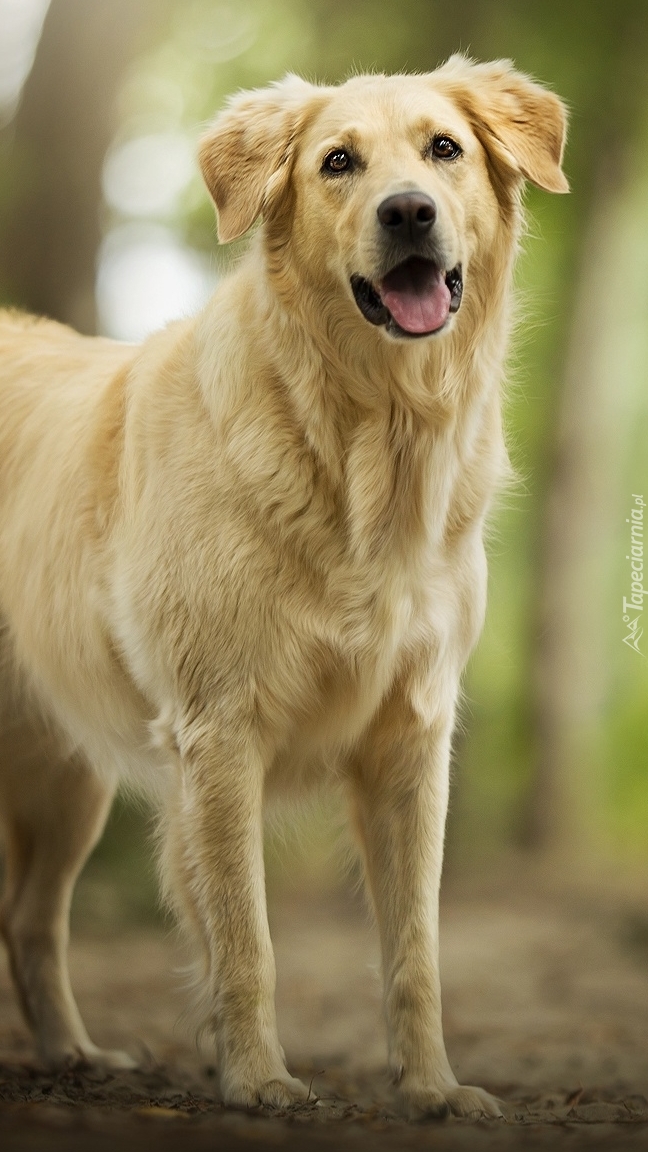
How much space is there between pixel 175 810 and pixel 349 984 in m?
1.92

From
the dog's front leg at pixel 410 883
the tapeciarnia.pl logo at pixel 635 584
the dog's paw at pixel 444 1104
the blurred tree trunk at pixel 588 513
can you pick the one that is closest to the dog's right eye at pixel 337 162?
the dog's front leg at pixel 410 883

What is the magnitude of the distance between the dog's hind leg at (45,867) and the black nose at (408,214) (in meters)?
1.59

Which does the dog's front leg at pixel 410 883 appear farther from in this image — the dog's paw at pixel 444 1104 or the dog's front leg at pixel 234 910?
the dog's front leg at pixel 234 910

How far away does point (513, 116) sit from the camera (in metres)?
2.09

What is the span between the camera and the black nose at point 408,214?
1.78 m

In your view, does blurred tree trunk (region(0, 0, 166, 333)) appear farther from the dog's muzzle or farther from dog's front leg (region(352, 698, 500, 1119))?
dog's front leg (region(352, 698, 500, 1119))

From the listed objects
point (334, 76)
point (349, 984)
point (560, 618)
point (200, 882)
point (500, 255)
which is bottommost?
point (349, 984)

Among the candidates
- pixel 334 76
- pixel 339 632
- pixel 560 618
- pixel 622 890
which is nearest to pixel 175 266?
pixel 334 76

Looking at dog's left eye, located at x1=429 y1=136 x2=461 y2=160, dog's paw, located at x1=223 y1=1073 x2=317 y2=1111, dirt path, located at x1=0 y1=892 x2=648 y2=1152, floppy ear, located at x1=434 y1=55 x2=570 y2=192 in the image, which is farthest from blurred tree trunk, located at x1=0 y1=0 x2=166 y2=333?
dog's paw, located at x1=223 y1=1073 x2=317 y2=1111

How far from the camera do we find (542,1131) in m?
2.01

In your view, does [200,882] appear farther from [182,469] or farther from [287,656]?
[182,469]

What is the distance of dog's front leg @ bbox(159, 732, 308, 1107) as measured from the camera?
1.93 m

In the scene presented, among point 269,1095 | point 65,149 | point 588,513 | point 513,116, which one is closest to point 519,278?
point 588,513

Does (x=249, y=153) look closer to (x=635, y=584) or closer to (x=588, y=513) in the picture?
(x=635, y=584)
